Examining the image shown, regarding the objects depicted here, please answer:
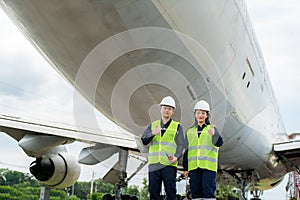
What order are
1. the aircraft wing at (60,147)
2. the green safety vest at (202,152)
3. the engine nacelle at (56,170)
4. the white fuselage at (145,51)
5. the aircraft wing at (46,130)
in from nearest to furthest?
1. the white fuselage at (145,51)
2. the green safety vest at (202,152)
3. the aircraft wing at (46,130)
4. the aircraft wing at (60,147)
5. the engine nacelle at (56,170)

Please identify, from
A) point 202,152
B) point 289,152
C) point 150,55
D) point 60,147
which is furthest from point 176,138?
point 289,152

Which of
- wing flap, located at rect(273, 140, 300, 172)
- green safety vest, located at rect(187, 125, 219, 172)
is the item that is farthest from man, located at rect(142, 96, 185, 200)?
wing flap, located at rect(273, 140, 300, 172)

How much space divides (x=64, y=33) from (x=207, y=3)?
133 centimetres

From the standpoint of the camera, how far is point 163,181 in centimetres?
328

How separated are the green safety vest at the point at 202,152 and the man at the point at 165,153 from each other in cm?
Result: 15

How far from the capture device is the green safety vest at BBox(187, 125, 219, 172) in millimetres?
3303

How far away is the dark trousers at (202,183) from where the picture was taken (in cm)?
324

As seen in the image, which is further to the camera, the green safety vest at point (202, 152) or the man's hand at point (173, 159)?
the green safety vest at point (202, 152)

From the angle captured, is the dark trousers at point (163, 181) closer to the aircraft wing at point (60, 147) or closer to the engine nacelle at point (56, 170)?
the aircraft wing at point (60, 147)

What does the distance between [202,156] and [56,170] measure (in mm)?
4182

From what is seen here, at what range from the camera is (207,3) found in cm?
339

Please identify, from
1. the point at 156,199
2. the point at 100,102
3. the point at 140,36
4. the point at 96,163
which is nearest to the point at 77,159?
the point at 96,163

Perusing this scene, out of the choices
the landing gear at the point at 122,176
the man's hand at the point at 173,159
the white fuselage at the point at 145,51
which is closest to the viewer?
the white fuselage at the point at 145,51

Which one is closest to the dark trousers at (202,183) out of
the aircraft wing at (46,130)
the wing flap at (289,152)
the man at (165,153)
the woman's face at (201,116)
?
the man at (165,153)
